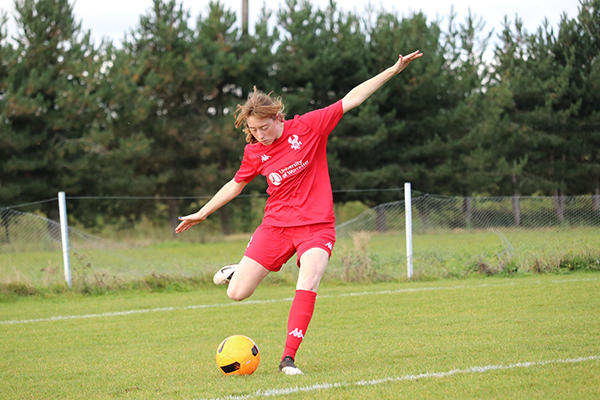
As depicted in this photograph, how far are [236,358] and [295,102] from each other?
2514 cm

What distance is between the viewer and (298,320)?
18.5 feet

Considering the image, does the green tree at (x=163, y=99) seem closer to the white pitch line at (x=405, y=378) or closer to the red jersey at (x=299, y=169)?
the red jersey at (x=299, y=169)

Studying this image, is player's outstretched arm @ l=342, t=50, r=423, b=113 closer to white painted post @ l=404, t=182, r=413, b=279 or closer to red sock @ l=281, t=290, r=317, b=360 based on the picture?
red sock @ l=281, t=290, r=317, b=360

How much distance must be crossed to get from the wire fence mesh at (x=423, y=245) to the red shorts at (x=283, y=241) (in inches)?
304

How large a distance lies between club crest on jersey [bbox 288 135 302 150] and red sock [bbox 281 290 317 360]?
117cm

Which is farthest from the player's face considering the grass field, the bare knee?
the grass field

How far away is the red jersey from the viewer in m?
5.81

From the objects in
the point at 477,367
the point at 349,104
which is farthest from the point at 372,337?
the point at 349,104

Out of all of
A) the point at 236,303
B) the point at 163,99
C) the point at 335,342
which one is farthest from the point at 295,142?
the point at 163,99

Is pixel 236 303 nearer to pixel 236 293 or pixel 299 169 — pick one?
pixel 236 293

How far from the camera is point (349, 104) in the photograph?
19.1 ft

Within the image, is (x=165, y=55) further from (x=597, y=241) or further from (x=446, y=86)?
(x=597, y=241)

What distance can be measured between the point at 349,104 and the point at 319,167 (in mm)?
577

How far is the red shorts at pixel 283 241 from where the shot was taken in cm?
579
